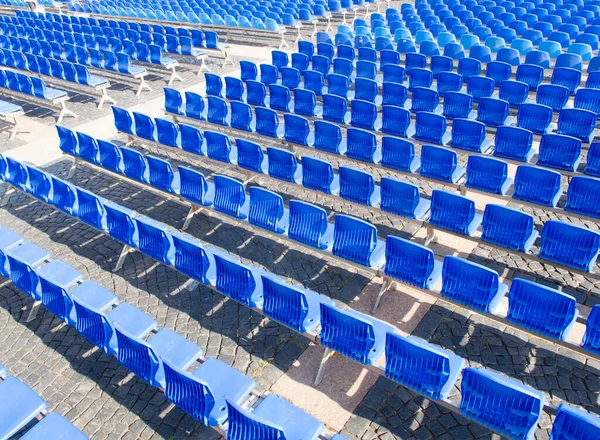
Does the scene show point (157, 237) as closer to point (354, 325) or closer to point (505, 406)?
point (354, 325)

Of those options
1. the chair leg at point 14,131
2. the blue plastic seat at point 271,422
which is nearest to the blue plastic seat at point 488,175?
the blue plastic seat at point 271,422

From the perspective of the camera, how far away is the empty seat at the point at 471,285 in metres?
5.07

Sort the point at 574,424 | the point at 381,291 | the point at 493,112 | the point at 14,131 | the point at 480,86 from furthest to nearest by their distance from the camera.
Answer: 1. the point at 14,131
2. the point at 480,86
3. the point at 493,112
4. the point at 381,291
5. the point at 574,424

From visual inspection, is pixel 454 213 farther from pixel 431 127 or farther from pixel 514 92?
pixel 514 92

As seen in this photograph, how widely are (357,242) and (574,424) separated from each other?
123 inches

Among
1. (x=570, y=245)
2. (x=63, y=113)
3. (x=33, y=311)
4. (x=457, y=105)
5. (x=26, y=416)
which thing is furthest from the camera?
(x=63, y=113)

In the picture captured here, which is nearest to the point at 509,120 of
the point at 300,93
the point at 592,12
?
the point at 300,93

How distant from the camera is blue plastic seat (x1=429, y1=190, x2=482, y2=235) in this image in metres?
6.28

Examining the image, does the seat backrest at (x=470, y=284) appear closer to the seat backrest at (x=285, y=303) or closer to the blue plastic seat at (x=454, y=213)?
the blue plastic seat at (x=454, y=213)

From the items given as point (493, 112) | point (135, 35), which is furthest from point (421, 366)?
point (135, 35)

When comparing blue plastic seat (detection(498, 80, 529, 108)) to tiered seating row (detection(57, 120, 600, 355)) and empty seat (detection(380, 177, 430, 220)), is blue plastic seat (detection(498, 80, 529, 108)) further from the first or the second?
tiered seating row (detection(57, 120, 600, 355))

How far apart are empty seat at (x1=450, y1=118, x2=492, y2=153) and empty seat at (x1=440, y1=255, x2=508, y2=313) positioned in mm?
3640

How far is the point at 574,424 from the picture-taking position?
3.46 m

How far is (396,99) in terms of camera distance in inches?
402
